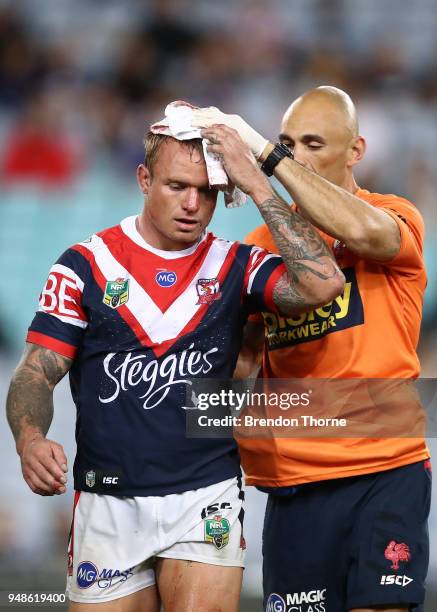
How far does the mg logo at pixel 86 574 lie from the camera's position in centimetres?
344

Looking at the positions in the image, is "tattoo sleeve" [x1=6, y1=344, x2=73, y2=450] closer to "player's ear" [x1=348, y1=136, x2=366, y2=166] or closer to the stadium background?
"player's ear" [x1=348, y1=136, x2=366, y2=166]

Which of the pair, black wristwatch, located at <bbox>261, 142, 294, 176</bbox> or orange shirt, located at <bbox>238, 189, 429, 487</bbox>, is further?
orange shirt, located at <bbox>238, 189, 429, 487</bbox>

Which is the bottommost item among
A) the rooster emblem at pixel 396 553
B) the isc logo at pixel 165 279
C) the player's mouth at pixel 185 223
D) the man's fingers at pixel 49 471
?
the rooster emblem at pixel 396 553

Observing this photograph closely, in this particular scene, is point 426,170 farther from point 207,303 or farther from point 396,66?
point 207,303

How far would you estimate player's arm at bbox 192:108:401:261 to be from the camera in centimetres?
370

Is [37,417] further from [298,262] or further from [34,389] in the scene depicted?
[298,262]

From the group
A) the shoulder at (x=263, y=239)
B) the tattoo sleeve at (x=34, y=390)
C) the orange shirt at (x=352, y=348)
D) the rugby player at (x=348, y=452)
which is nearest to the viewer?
the tattoo sleeve at (x=34, y=390)

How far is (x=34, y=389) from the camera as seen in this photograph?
11.3ft

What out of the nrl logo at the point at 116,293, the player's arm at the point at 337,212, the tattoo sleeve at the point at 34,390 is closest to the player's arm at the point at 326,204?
the player's arm at the point at 337,212

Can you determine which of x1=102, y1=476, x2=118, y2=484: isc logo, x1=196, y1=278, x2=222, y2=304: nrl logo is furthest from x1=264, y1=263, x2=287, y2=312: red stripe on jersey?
x1=102, y1=476, x2=118, y2=484: isc logo

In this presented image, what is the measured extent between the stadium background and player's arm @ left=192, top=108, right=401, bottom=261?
4418 mm

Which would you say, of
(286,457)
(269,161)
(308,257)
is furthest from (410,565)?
(269,161)

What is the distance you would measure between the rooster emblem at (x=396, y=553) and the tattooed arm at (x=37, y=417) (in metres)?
1.26

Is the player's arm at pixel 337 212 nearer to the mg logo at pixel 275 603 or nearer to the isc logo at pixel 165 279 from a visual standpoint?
the isc logo at pixel 165 279
